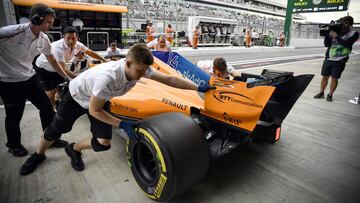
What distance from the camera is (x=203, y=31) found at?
787 inches

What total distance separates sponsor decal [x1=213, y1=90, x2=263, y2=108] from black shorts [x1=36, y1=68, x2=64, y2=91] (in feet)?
8.57

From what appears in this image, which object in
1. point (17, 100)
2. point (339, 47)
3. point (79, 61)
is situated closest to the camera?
point (17, 100)

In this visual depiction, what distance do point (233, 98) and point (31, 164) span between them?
6.88 feet

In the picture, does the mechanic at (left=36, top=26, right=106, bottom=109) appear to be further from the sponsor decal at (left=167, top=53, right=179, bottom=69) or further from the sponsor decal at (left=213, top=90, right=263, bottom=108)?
the sponsor decal at (left=213, top=90, right=263, bottom=108)

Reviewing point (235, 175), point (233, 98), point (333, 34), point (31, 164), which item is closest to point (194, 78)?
point (233, 98)

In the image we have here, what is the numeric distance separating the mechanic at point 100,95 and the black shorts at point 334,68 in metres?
4.23

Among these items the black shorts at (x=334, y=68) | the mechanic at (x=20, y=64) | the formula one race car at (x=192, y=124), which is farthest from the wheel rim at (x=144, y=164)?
the black shorts at (x=334, y=68)

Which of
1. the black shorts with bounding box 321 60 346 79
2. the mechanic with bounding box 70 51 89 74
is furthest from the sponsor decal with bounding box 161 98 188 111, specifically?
the black shorts with bounding box 321 60 346 79

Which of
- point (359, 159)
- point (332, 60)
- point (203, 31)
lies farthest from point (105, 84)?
point (203, 31)

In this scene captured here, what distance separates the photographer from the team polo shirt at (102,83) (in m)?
1.90

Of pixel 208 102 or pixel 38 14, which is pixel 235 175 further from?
pixel 38 14

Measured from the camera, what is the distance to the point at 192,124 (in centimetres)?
195

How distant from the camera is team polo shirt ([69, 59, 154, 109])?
190 centimetres

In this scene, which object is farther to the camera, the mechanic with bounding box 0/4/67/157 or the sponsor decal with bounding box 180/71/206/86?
the sponsor decal with bounding box 180/71/206/86
